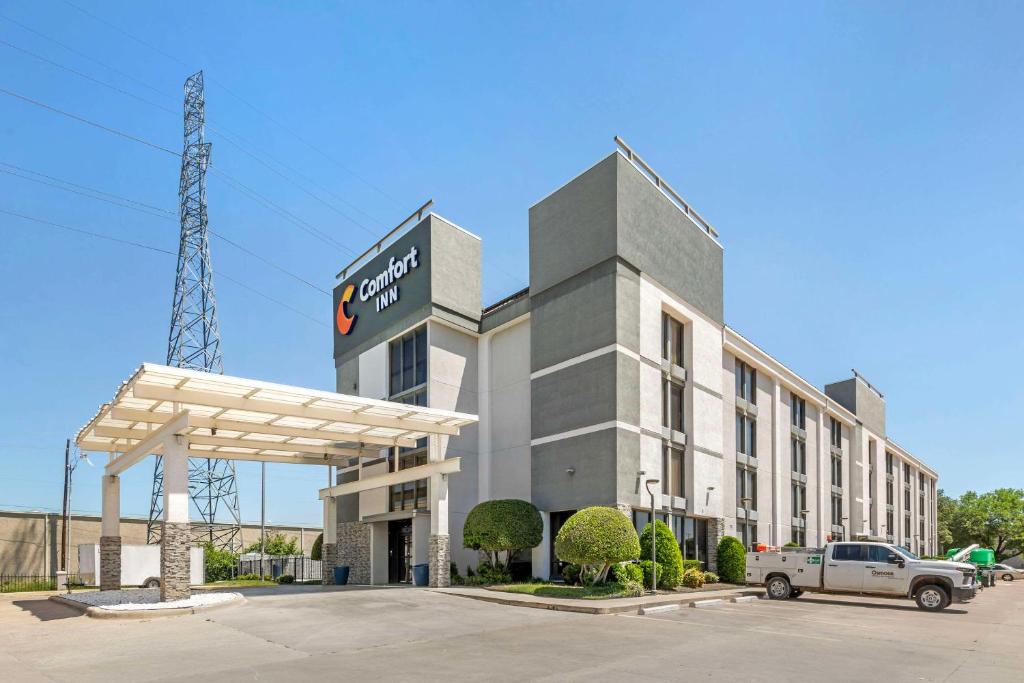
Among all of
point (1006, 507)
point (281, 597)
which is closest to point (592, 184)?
point (281, 597)

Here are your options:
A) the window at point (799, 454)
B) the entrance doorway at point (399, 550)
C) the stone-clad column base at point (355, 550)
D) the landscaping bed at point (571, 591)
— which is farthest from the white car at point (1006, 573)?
the stone-clad column base at point (355, 550)

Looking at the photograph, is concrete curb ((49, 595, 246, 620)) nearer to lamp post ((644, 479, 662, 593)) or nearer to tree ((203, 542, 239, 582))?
lamp post ((644, 479, 662, 593))

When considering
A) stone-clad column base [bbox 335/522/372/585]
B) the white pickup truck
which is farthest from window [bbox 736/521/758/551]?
stone-clad column base [bbox 335/522/372/585]

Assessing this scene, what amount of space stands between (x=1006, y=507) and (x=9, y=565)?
81365mm

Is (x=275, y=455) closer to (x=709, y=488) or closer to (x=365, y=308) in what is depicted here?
(x=365, y=308)

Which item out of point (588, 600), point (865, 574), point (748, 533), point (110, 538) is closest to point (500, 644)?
point (588, 600)

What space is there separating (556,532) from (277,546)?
3506 centimetres

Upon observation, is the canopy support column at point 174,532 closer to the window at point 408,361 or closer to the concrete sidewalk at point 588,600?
the concrete sidewalk at point 588,600

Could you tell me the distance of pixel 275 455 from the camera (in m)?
31.5

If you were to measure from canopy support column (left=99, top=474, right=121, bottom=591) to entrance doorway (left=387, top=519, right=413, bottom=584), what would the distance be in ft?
34.8

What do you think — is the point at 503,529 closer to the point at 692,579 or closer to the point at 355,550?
the point at 692,579

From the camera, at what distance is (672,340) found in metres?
31.7

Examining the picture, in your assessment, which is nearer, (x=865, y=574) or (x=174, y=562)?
(x=174, y=562)

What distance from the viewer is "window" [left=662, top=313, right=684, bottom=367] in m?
30.8
